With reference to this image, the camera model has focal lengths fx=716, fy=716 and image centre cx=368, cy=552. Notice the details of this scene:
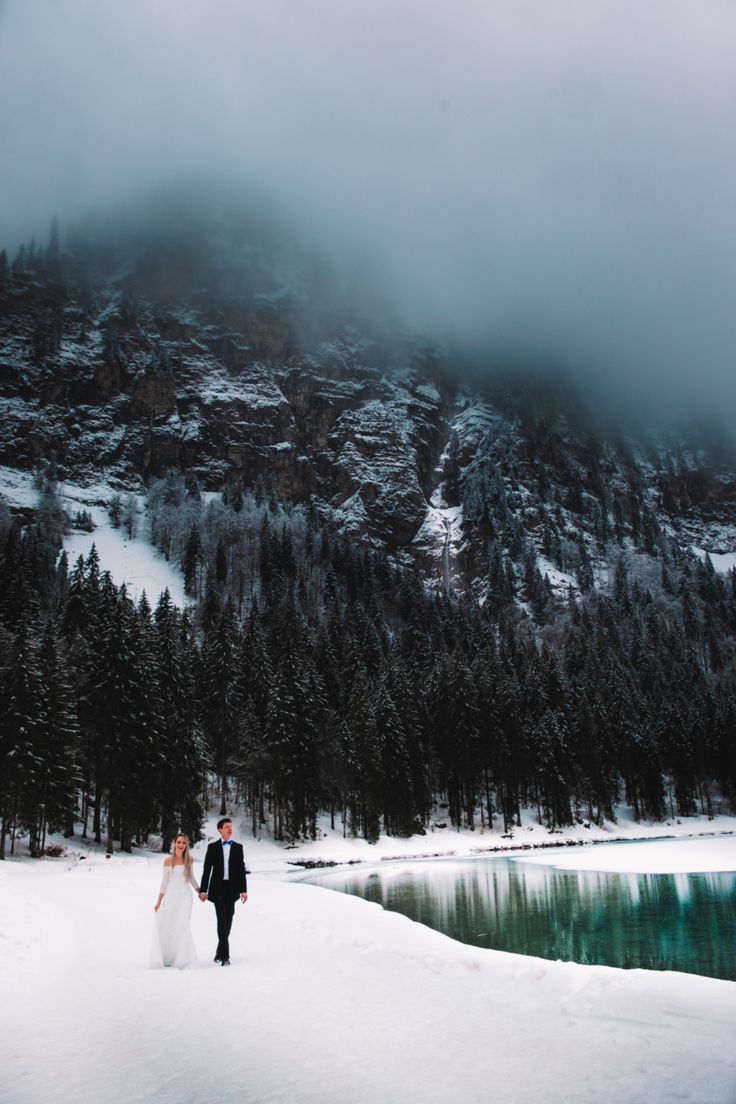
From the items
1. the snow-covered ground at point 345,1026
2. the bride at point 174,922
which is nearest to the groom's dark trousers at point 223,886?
the bride at point 174,922

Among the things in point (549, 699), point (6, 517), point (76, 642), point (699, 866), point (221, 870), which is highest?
point (6, 517)

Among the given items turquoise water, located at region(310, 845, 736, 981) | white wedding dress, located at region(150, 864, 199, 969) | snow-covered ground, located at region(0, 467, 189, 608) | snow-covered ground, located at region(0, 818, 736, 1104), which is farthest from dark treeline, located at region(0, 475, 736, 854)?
white wedding dress, located at region(150, 864, 199, 969)

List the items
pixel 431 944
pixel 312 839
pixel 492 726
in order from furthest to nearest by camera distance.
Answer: pixel 492 726 < pixel 312 839 < pixel 431 944

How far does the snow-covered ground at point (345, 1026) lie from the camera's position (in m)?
6.33

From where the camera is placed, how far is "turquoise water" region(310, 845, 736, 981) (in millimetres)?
18062

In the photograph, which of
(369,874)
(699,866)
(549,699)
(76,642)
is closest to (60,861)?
(369,874)

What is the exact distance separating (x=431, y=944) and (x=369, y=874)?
2923 centimetres

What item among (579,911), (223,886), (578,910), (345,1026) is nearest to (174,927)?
(223,886)

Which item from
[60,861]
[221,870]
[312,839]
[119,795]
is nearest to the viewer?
[221,870]

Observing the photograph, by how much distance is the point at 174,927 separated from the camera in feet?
40.1

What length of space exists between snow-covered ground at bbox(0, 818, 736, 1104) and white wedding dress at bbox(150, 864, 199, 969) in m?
0.45

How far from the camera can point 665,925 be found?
22.4 m

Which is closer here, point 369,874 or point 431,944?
point 431,944

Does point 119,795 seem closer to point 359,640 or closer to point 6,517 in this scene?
point 359,640
